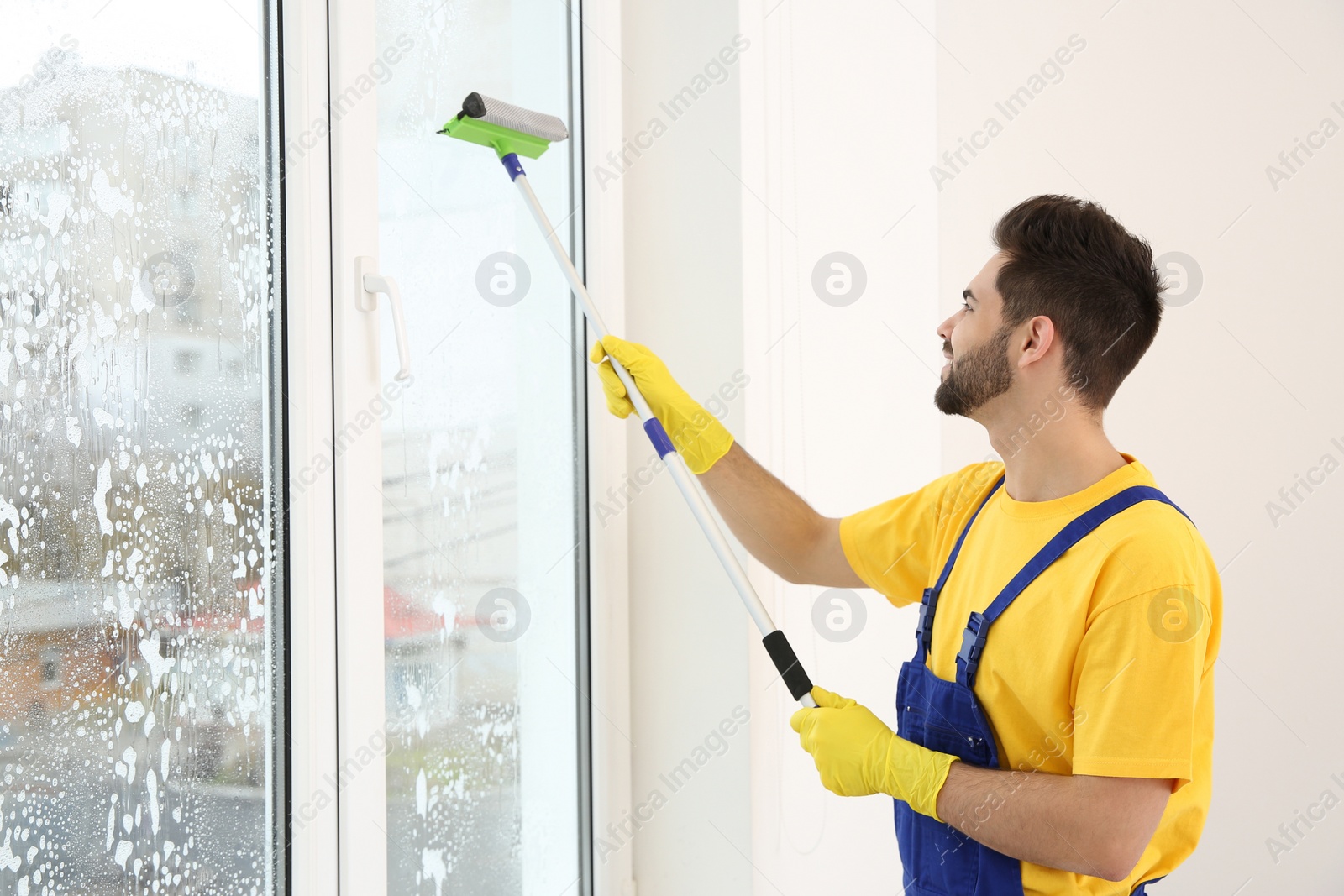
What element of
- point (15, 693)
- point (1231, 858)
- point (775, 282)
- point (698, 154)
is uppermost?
point (698, 154)

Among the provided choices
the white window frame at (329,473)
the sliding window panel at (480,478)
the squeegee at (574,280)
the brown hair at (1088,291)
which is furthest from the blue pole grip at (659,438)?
the brown hair at (1088,291)

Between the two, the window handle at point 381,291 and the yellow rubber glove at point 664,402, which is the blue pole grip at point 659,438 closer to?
the yellow rubber glove at point 664,402

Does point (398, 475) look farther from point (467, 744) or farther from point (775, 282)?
point (775, 282)

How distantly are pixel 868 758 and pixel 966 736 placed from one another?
0.40ft

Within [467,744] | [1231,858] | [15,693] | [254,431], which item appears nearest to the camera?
[15,693]

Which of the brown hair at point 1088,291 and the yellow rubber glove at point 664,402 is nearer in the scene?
the brown hair at point 1088,291

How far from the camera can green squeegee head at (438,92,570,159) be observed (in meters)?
1.19

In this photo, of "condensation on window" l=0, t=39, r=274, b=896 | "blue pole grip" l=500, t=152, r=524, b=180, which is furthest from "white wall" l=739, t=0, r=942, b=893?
"condensation on window" l=0, t=39, r=274, b=896

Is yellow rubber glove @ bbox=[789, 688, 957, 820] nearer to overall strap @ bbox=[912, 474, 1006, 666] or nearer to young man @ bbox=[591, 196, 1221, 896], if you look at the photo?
young man @ bbox=[591, 196, 1221, 896]

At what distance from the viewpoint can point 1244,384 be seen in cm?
207

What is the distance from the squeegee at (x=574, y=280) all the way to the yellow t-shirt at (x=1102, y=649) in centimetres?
22

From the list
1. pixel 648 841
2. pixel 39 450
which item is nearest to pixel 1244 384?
pixel 648 841

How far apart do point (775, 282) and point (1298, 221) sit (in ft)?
4.12

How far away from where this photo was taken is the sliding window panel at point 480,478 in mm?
1282
